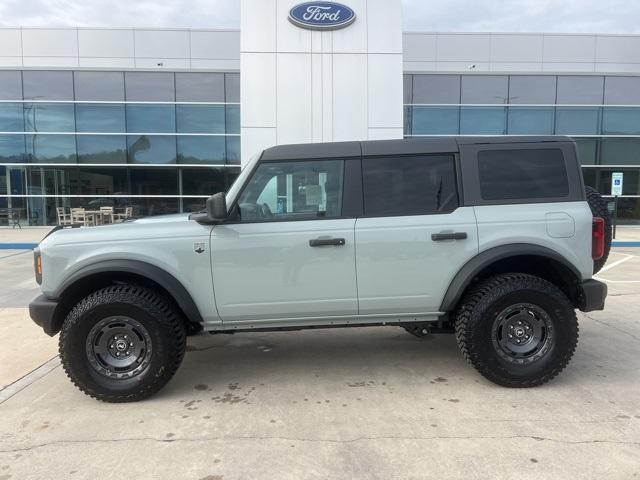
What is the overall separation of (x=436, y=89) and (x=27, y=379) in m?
18.9

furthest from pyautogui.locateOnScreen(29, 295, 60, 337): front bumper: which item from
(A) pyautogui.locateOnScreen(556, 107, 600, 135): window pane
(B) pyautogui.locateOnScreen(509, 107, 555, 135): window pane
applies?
(A) pyautogui.locateOnScreen(556, 107, 600, 135): window pane

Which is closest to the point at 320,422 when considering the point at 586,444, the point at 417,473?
the point at 417,473

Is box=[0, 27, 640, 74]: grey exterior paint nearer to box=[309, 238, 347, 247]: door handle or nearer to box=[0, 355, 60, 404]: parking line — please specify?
box=[0, 355, 60, 404]: parking line

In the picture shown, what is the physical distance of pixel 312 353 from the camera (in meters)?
4.99

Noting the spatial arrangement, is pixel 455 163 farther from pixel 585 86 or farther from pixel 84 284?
pixel 585 86

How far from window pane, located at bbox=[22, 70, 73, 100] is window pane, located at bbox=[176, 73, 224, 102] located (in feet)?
14.3

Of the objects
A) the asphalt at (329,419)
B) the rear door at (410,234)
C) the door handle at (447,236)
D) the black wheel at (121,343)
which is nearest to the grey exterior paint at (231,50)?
the asphalt at (329,419)

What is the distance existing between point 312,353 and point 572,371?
2408 mm

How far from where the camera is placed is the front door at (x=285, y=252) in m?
3.87

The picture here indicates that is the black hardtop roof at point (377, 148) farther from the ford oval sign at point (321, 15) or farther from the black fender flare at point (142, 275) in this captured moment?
the ford oval sign at point (321, 15)

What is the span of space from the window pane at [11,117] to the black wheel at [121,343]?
1935cm

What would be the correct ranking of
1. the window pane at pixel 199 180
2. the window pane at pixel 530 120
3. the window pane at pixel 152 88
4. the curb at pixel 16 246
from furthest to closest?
the window pane at pixel 530 120 < the window pane at pixel 199 180 < the window pane at pixel 152 88 < the curb at pixel 16 246

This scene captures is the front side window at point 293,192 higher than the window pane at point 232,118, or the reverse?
the window pane at point 232,118

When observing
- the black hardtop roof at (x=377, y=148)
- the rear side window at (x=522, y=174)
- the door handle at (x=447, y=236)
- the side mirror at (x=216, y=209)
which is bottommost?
the door handle at (x=447, y=236)
